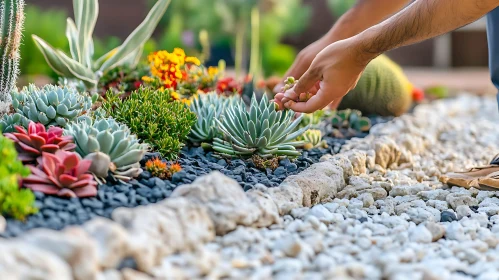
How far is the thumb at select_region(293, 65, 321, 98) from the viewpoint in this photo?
8.92 ft

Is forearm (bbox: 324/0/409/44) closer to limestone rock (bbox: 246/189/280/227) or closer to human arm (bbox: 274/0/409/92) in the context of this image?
human arm (bbox: 274/0/409/92)

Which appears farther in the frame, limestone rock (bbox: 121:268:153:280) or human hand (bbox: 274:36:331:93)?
human hand (bbox: 274:36:331:93)

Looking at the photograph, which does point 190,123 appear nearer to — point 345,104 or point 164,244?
point 164,244

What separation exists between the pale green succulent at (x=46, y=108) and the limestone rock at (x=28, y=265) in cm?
121

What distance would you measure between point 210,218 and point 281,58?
714 cm

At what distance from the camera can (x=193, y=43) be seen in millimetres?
9445

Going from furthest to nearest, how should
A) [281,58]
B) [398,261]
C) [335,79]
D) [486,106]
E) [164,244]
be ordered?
1. [281,58]
2. [486,106]
3. [335,79]
4. [398,261]
5. [164,244]

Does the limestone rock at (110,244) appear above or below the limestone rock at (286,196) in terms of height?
above

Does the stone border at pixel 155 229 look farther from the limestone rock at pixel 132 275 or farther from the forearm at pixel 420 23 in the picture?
the forearm at pixel 420 23

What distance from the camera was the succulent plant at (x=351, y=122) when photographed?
4.21 metres

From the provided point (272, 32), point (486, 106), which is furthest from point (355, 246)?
point (272, 32)

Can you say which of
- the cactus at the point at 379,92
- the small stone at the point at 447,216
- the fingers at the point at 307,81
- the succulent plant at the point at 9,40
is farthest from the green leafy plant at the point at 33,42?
the small stone at the point at 447,216

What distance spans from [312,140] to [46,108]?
1.39m

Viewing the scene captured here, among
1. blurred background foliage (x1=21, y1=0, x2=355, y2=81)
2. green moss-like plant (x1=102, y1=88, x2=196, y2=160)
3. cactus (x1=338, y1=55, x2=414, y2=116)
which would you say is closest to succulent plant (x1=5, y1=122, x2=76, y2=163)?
green moss-like plant (x1=102, y1=88, x2=196, y2=160)
